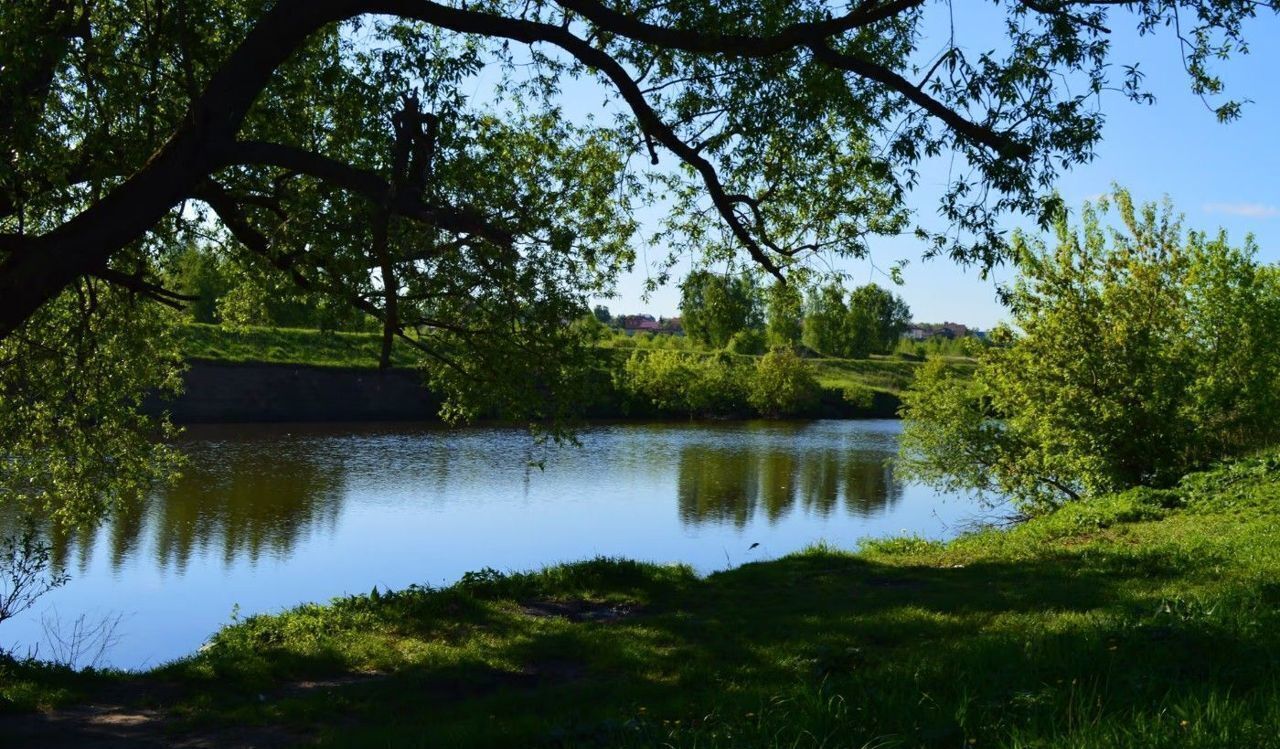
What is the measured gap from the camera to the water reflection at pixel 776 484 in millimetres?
24798

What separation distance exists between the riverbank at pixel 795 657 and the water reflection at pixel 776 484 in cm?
1110

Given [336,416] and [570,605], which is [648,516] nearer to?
[570,605]

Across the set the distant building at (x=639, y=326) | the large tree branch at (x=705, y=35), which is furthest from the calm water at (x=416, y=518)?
the distant building at (x=639, y=326)

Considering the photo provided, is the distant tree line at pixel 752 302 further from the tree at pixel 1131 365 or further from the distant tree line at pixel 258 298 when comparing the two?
the tree at pixel 1131 365

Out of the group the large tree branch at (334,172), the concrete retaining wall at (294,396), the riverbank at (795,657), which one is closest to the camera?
the riverbank at (795,657)

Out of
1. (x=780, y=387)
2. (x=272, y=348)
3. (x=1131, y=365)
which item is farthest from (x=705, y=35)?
(x=780, y=387)

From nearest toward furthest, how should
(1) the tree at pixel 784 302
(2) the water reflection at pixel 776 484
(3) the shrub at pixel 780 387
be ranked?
(1) the tree at pixel 784 302, (2) the water reflection at pixel 776 484, (3) the shrub at pixel 780 387

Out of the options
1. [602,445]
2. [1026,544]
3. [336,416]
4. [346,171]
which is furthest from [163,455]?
[336,416]

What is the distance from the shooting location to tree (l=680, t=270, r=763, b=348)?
1264cm

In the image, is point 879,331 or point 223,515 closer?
point 223,515

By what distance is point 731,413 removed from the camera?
5803 centimetres

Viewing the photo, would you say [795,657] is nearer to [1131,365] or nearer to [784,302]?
[784,302]

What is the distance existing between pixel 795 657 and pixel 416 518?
1679 cm

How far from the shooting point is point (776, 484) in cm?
2936
